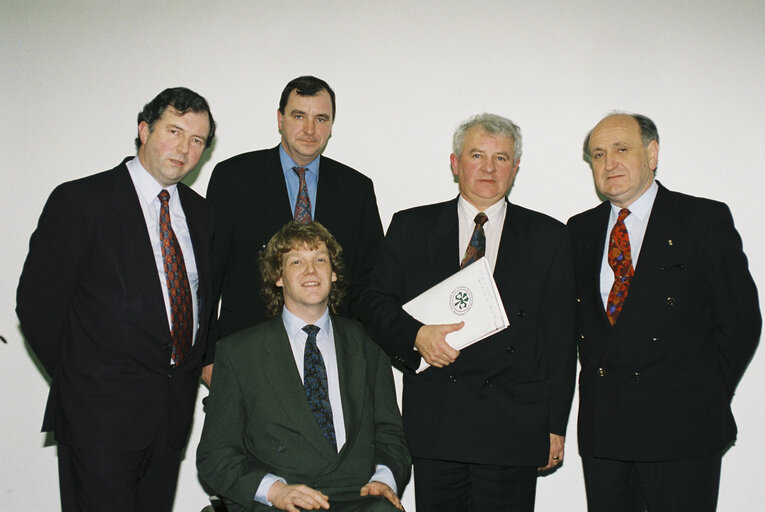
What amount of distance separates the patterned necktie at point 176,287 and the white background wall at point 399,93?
1.51m

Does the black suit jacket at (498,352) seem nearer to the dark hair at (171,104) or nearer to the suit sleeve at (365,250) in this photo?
the suit sleeve at (365,250)

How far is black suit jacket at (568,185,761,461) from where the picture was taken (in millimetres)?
2822

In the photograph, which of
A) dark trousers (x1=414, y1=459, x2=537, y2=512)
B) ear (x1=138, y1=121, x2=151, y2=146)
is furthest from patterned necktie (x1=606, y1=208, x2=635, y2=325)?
ear (x1=138, y1=121, x2=151, y2=146)

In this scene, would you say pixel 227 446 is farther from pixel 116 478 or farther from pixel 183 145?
pixel 183 145

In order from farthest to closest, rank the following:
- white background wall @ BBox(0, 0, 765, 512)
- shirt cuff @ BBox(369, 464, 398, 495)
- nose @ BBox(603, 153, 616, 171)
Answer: white background wall @ BBox(0, 0, 765, 512) < nose @ BBox(603, 153, 616, 171) < shirt cuff @ BBox(369, 464, 398, 495)

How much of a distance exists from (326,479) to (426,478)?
0.53 meters

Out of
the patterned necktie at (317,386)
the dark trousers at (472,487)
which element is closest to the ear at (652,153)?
the dark trousers at (472,487)

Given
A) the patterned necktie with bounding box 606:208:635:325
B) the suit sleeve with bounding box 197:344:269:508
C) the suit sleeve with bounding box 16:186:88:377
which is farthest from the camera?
the patterned necktie with bounding box 606:208:635:325

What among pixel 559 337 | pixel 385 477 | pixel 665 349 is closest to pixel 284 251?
pixel 385 477

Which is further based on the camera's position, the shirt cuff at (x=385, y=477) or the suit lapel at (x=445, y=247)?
the suit lapel at (x=445, y=247)

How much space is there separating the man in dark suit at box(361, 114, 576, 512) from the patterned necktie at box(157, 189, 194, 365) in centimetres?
79

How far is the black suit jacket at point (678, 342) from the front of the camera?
2.82m

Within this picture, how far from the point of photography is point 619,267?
2967mm

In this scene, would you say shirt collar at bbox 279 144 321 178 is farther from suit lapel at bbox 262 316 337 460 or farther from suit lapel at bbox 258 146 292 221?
suit lapel at bbox 262 316 337 460
